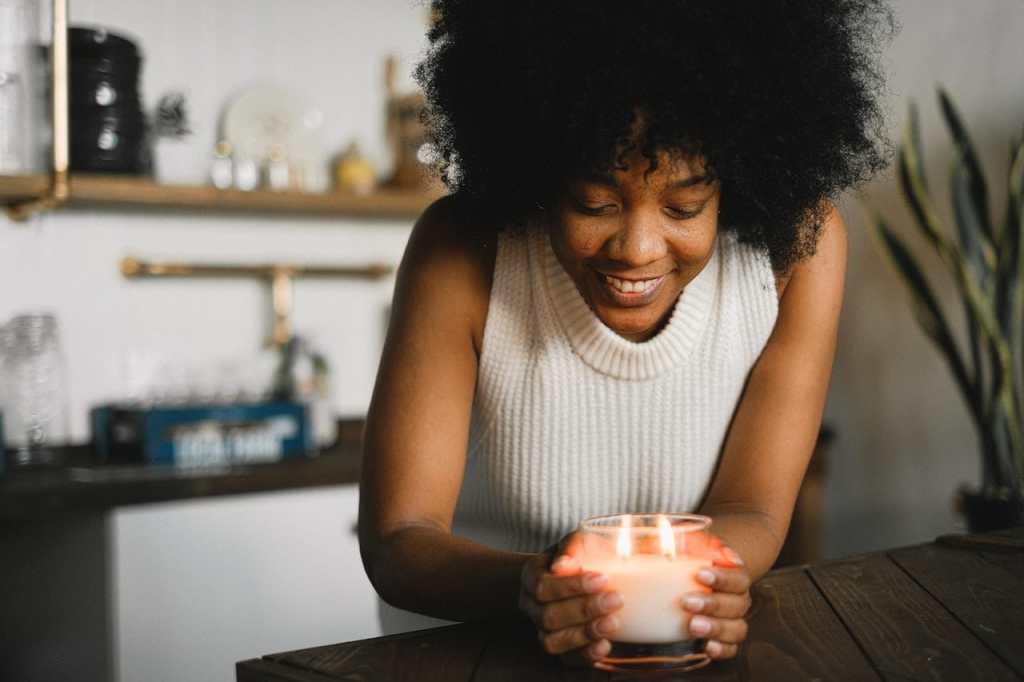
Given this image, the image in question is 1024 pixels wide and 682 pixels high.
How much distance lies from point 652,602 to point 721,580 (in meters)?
0.06

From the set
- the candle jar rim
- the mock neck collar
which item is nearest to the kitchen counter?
the mock neck collar

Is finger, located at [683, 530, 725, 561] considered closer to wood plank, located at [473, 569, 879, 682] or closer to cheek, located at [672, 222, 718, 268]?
wood plank, located at [473, 569, 879, 682]

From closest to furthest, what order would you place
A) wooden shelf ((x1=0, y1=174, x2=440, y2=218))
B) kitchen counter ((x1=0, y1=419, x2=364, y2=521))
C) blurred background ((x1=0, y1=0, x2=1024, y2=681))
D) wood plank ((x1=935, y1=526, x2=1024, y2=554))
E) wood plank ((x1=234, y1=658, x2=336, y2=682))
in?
wood plank ((x1=234, y1=658, x2=336, y2=682)), wood plank ((x1=935, y1=526, x2=1024, y2=554)), kitchen counter ((x1=0, y1=419, x2=364, y2=521)), blurred background ((x1=0, y1=0, x2=1024, y2=681)), wooden shelf ((x1=0, y1=174, x2=440, y2=218))

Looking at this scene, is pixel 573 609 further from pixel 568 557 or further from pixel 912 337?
pixel 912 337

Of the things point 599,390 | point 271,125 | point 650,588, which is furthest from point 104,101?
point 650,588

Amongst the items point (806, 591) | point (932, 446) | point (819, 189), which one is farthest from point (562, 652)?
point (932, 446)

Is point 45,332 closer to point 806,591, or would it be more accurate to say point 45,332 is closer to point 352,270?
point 352,270

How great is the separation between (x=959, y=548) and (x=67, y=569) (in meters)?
1.87

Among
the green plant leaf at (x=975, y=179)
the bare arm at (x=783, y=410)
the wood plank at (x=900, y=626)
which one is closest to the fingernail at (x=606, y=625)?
the wood plank at (x=900, y=626)

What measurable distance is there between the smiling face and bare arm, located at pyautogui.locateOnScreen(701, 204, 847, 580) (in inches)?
8.8

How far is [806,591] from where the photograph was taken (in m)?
0.92

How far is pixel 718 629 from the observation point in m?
0.71

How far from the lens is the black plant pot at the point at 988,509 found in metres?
2.43

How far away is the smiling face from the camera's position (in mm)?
944
